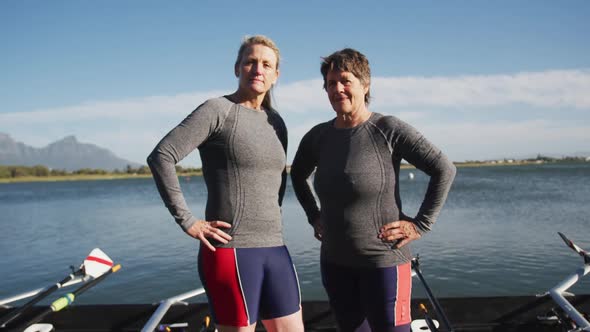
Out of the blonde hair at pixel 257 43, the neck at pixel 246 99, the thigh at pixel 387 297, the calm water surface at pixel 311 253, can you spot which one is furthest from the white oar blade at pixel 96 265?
the calm water surface at pixel 311 253

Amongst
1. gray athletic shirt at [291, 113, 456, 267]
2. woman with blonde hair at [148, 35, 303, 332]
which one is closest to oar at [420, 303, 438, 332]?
gray athletic shirt at [291, 113, 456, 267]

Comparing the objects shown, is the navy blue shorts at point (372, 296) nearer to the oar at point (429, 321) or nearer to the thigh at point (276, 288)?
the thigh at point (276, 288)

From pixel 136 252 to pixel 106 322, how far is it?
413 inches

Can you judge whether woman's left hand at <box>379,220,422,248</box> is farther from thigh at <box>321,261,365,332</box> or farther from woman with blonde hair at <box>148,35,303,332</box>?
woman with blonde hair at <box>148,35,303,332</box>

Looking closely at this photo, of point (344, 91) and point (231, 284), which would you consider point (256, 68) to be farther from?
point (231, 284)

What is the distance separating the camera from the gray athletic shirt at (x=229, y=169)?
2301 millimetres

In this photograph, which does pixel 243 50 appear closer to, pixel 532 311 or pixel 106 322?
pixel 106 322

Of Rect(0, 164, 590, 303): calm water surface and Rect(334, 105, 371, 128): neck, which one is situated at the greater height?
Rect(334, 105, 371, 128): neck

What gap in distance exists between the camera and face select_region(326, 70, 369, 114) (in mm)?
2484

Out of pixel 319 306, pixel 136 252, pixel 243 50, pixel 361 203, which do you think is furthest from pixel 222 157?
pixel 136 252

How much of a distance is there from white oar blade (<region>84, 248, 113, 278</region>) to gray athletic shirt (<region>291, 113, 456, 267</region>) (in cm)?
396

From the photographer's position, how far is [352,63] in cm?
248

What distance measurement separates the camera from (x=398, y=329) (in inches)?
96.6

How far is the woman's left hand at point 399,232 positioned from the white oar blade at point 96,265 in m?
4.25
